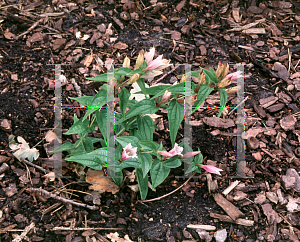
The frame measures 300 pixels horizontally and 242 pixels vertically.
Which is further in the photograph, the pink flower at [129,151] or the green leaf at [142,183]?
the green leaf at [142,183]

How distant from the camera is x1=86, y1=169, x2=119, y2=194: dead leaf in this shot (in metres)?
2.87

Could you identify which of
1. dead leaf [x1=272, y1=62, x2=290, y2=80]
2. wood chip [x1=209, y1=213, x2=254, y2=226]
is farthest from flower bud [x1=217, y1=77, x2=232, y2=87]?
dead leaf [x1=272, y1=62, x2=290, y2=80]

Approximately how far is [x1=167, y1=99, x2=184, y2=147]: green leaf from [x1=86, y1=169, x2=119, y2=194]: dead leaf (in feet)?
2.96

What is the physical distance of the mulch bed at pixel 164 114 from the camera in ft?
8.93

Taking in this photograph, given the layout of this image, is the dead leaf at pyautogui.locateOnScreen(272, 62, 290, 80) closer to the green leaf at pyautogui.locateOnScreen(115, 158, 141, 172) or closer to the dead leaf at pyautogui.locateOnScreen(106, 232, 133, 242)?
the green leaf at pyautogui.locateOnScreen(115, 158, 141, 172)

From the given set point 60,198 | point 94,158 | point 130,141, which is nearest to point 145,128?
point 130,141

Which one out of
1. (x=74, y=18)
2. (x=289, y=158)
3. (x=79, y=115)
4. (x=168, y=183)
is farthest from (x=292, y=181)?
(x=74, y=18)

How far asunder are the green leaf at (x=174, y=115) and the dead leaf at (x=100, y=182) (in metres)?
0.90

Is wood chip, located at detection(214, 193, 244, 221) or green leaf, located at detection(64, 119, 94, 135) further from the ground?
green leaf, located at detection(64, 119, 94, 135)

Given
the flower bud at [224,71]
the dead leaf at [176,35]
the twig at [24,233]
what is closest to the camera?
the flower bud at [224,71]

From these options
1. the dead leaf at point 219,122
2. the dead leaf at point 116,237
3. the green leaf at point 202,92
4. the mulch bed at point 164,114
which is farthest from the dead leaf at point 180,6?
the dead leaf at point 116,237

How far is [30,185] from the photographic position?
9.38 feet

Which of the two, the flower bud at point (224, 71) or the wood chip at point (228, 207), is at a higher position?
the flower bud at point (224, 71)

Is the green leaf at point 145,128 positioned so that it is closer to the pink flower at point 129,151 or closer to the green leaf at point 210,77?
the pink flower at point 129,151
